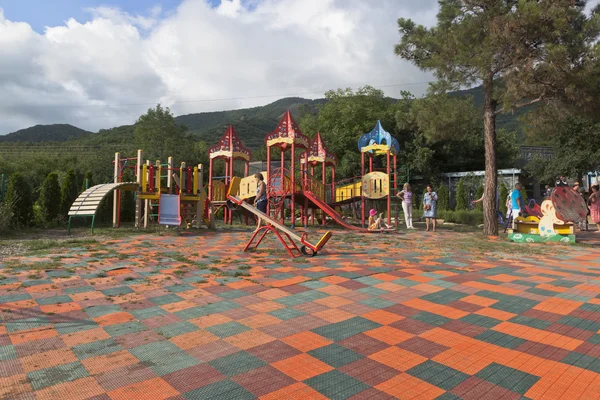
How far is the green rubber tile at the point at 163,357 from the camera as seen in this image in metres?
2.41

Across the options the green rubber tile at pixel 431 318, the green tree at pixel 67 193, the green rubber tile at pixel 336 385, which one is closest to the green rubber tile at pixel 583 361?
the green rubber tile at pixel 431 318

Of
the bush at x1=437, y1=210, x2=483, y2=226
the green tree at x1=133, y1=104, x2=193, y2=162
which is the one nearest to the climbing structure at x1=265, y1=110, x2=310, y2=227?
the bush at x1=437, y1=210, x2=483, y2=226

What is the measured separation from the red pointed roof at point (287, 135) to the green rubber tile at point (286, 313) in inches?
403

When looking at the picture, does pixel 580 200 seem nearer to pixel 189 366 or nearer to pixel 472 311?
pixel 472 311

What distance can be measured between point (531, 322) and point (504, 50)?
9.33m

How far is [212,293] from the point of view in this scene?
4.14 metres

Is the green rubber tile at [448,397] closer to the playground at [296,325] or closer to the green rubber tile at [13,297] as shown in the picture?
the playground at [296,325]

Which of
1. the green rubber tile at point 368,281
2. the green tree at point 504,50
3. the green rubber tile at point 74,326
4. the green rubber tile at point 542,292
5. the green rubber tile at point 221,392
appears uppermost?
the green tree at point 504,50

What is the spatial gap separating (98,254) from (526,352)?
6160 millimetres

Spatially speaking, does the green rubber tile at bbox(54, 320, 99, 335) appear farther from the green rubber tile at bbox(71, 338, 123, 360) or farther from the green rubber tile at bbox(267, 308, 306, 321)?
the green rubber tile at bbox(267, 308, 306, 321)

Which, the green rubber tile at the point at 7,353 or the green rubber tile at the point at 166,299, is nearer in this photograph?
the green rubber tile at the point at 7,353

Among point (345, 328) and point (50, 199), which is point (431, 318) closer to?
point (345, 328)

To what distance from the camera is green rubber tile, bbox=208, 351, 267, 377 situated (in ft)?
7.79

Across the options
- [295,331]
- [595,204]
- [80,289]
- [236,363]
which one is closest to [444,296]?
[295,331]
